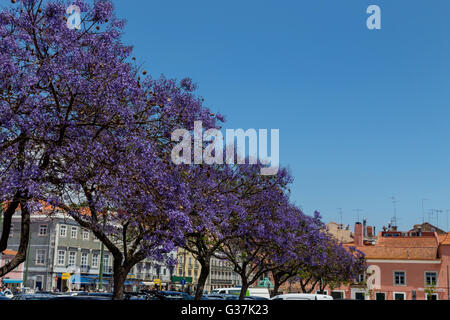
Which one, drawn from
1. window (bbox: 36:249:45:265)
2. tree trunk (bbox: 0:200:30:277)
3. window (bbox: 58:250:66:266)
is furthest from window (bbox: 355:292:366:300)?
tree trunk (bbox: 0:200:30:277)

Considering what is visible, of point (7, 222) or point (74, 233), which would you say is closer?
point (7, 222)

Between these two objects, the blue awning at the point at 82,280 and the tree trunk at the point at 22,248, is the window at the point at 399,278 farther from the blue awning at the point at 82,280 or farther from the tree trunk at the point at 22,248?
the tree trunk at the point at 22,248

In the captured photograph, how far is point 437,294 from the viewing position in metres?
67.8

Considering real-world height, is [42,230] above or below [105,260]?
above

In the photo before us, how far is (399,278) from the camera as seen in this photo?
71.9 meters

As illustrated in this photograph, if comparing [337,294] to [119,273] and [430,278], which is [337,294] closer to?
[430,278]

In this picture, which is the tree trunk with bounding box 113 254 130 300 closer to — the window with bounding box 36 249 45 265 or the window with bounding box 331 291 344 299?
the window with bounding box 36 249 45 265

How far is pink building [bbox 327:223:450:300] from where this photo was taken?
70.4m

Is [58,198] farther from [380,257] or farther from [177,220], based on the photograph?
[380,257]

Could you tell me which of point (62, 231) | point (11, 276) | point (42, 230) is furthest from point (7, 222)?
point (11, 276)

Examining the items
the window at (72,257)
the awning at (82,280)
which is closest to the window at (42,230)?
the window at (72,257)

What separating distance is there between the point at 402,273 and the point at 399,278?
0.75 m

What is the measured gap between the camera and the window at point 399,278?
7155 centimetres
